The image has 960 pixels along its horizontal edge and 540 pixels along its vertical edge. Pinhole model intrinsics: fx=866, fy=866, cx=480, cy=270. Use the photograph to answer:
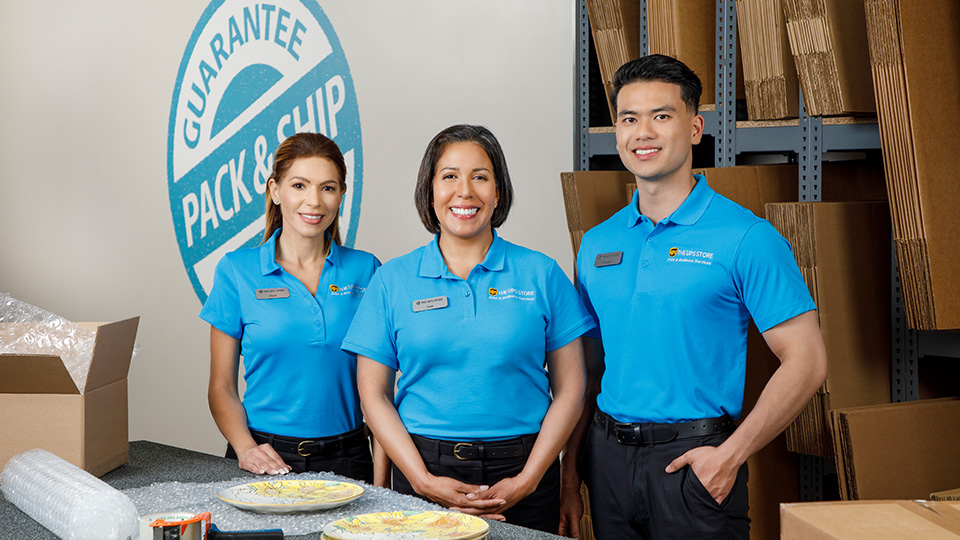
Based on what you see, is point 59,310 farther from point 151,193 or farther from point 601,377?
point 601,377

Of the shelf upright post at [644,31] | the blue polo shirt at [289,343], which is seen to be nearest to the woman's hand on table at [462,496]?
the blue polo shirt at [289,343]

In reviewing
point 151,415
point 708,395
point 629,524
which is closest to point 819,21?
point 708,395

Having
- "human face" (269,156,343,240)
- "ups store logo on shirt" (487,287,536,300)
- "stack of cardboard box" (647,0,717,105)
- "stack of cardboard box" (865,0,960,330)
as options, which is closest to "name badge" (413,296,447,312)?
"ups store logo on shirt" (487,287,536,300)

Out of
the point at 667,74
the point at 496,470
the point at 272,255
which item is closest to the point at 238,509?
the point at 496,470

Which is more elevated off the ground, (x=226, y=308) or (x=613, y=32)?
(x=613, y=32)

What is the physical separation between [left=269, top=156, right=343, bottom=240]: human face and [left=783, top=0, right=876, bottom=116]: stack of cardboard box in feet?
4.35

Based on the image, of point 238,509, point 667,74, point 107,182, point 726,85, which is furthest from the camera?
point 107,182

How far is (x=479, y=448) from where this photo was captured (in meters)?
1.84

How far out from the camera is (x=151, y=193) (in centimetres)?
418

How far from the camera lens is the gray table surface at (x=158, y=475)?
4.80ft

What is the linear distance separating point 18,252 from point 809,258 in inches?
149

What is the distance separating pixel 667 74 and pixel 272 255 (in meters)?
1.07

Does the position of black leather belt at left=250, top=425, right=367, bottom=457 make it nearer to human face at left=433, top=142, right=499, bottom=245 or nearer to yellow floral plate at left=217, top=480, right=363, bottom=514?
yellow floral plate at left=217, top=480, right=363, bottom=514

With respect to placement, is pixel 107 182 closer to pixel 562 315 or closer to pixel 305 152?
pixel 305 152
